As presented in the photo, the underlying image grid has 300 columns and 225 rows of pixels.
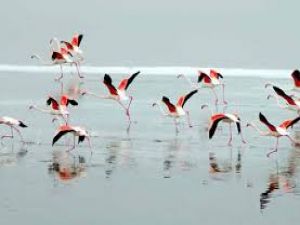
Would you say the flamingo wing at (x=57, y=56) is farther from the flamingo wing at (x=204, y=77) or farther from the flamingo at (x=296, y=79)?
the flamingo at (x=296, y=79)

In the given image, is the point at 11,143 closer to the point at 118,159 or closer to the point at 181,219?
the point at 118,159

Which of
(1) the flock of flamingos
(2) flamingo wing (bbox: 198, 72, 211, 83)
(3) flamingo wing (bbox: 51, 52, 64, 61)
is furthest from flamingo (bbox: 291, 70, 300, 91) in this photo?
(3) flamingo wing (bbox: 51, 52, 64, 61)

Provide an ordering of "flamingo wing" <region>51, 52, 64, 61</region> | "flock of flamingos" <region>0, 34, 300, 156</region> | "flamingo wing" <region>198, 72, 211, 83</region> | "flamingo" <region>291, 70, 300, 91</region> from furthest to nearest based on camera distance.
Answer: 1. "flamingo wing" <region>51, 52, 64, 61</region>
2. "flamingo wing" <region>198, 72, 211, 83</region>
3. "flamingo" <region>291, 70, 300, 91</region>
4. "flock of flamingos" <region>0, 34, 300, 156</region>

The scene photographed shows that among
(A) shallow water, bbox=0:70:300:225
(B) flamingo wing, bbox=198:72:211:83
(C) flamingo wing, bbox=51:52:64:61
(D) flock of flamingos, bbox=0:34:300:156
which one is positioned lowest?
(A) shallow water, bbox=0:70:300:225

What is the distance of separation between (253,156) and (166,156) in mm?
1240

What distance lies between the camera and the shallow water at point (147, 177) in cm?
753

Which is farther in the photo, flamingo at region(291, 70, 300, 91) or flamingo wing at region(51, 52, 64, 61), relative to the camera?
flamingo wing at region(51, 52, 64, 61)

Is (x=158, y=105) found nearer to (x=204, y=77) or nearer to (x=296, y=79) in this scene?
(x=296, y=79)

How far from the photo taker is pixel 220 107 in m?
19.1

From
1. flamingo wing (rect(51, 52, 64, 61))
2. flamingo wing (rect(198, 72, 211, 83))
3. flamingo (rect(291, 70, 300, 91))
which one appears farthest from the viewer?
flamingo wing (rect(51, 52, 64, 61))

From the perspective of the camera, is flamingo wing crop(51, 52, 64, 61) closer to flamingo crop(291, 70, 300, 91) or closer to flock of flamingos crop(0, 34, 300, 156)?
flock of flamingos crop(0, 34, 300, 156)

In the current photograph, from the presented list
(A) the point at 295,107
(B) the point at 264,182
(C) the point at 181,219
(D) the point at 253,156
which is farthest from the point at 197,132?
(C) the point at 181,219

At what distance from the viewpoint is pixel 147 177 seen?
942 centimetres

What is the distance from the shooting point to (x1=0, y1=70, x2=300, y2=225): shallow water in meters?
7.53
